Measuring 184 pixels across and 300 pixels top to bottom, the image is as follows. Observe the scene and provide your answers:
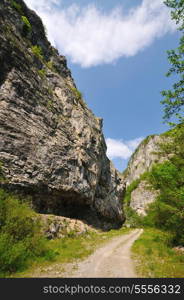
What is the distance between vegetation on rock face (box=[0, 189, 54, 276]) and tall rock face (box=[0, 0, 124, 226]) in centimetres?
697

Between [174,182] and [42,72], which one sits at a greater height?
[42,72]

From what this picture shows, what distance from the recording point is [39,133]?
73.7 ft

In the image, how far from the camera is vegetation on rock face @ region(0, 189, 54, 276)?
338 inches

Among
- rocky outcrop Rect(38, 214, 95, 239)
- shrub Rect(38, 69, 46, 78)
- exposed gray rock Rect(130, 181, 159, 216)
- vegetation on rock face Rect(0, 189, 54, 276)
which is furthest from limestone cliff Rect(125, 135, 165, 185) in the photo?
vegetation on rock face Rect(0, 189, 54, 276)

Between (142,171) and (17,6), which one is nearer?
(17,6)

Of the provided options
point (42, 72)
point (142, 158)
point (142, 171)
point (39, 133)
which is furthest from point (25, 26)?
point (142, 158)

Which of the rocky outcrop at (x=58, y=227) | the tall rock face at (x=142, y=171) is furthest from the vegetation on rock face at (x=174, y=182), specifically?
the tall rock face at (x=142, y=171)

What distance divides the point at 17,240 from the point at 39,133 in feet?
47.6

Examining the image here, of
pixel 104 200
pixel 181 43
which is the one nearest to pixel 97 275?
pixel 181 43

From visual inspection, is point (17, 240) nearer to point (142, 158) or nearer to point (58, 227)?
point (58, 227)

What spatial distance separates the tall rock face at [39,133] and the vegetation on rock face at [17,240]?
22.9ft

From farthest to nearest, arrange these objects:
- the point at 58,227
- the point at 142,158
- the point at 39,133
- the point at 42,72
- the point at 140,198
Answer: the point at 142,158 → the point at 140,198 → the point at 42,72 → the point at 39,133 → the point at 58,227

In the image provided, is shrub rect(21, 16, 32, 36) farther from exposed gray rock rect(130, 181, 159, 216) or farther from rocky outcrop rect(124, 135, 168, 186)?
rocky outcrop rect(124, 135, 168, 186)

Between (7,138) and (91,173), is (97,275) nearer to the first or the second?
(7,138)
